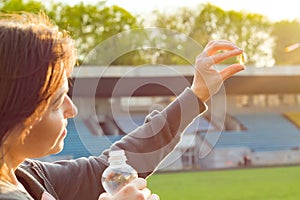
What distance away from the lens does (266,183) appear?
12.5 metres

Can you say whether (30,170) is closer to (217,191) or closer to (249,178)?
(217,191)

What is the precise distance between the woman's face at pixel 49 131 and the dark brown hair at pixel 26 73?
0.02m

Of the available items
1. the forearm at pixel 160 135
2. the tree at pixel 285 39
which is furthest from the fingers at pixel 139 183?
the tree at pixel 285 39

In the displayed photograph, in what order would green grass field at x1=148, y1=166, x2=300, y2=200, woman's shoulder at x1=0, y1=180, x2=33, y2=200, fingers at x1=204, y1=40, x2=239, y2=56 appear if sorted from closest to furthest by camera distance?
woman's shoulder at x1=0, y1=180, x2=33, y2=200, fingers at x1=204, y1=40, x2=239, y2=56, green grass field at x1=148, y1=166, x2=300, y2=200

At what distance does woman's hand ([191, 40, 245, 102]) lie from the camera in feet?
4.21

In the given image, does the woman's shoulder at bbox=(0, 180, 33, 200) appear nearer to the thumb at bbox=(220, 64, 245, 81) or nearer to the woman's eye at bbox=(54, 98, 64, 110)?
the woman's eye at bbox=(54, 98, 64, 110)

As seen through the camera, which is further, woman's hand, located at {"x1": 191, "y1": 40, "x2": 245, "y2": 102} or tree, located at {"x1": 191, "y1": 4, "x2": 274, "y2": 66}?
tree, located at {"x1": 191, "y1": 4, "x2": 274, "y2": 66}

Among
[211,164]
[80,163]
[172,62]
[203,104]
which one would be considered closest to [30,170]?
[80,163]

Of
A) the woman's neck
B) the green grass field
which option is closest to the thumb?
the woman's neck

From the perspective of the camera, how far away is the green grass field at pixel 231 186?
1048 centimetres

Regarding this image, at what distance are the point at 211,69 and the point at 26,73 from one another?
19.7 inches

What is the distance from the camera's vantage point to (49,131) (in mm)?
938

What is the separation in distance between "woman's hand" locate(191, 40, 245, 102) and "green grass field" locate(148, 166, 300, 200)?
8.93m

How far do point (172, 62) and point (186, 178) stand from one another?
14.3m
